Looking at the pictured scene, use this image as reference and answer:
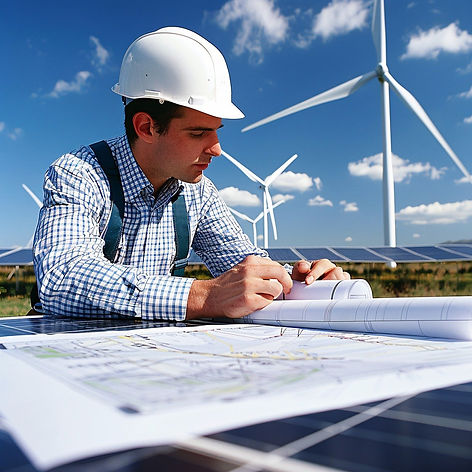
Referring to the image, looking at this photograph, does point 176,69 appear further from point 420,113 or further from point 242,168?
point 242,168

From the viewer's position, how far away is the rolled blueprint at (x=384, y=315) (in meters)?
1.46

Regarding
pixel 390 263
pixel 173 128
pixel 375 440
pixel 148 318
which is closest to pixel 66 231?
pixel 148 318

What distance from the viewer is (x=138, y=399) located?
28.7 inches

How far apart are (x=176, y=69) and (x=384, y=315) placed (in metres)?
1.69

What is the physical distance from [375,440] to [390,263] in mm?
12734

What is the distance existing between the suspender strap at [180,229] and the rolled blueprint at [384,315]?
1186 millimetres

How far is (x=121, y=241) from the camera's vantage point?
117 inches

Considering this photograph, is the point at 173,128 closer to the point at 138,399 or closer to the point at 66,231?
the point at 66,231

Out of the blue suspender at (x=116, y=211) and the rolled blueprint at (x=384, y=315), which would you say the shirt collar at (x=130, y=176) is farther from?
the rolled blueprint at (x=384, y=315)

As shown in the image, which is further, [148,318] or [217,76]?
[217,76]

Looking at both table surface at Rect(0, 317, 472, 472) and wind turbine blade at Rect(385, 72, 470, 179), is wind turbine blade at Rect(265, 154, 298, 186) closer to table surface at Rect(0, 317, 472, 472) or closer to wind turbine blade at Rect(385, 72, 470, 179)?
wind turbine blade at Rect(385, 72, 470, 179)

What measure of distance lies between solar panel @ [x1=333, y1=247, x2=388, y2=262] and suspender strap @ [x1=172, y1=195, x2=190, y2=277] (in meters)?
10.0

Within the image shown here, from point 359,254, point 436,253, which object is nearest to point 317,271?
point 359,254

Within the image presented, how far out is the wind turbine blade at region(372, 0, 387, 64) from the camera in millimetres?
15359
